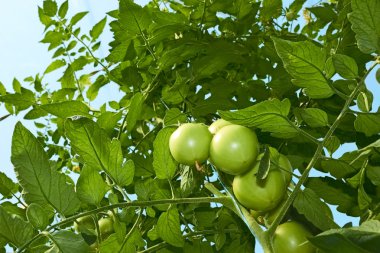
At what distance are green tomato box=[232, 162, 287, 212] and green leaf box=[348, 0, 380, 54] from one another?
23 cm

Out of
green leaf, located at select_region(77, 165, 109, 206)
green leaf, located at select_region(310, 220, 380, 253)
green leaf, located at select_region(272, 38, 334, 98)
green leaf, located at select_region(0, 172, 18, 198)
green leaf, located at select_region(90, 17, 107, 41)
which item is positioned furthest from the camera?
green leaf, located at select_region(90, 17, 107, 41)

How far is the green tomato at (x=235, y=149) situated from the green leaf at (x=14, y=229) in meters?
0.30

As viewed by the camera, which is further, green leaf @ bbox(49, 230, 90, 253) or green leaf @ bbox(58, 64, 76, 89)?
green leaf @ bbox(58, 64, 76, 89)

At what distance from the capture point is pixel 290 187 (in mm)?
841

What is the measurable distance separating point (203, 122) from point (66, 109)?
29 cm

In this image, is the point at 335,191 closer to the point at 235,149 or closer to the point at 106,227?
the point at 235,149

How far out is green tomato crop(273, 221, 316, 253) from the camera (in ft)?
2.30

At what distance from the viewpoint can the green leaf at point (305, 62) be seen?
24.4 inches

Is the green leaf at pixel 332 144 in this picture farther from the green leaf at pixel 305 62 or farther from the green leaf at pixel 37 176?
the green leaf at pixel 37 176

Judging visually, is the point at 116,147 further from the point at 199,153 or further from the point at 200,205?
the point at 200,205

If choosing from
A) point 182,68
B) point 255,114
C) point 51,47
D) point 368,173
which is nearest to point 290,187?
point 368,173

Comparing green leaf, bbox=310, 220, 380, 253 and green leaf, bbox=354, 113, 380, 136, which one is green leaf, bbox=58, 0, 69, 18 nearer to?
green leaf, bbox=354, 113, 380, 136

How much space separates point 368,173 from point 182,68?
1.90ft

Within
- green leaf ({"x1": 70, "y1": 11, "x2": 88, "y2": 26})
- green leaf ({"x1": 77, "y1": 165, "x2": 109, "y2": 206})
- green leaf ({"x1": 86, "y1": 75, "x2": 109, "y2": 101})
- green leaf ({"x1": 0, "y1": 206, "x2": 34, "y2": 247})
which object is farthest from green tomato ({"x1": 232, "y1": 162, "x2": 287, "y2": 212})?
green leaf ({"x1": 70, "y1": 11, "x2": 88, "y2": 26})
